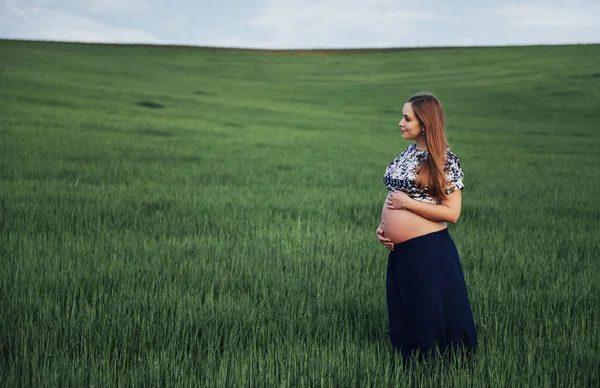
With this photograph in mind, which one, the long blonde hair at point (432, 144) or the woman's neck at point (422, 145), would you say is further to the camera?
the woman's neck at point (422, 145)

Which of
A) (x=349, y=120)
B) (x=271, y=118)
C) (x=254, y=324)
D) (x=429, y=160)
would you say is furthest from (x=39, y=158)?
(x=349, y=120)

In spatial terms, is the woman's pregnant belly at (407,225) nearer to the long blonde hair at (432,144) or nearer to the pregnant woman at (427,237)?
the pregnant woman at (427,237)

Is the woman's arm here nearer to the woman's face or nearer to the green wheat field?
the woman's face

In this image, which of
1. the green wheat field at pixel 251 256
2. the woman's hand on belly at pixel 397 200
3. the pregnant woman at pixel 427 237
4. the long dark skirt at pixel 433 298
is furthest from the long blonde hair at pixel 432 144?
the green wheat field at pixel 251 256

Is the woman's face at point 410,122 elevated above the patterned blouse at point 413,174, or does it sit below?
above

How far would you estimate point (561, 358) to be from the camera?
3330 mm

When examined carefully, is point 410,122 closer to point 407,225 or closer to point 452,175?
point 452,175

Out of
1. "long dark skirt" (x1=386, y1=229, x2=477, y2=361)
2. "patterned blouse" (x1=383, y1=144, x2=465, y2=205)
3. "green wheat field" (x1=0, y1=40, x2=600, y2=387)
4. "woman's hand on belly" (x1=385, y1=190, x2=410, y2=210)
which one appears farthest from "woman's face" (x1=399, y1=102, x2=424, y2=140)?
"green wheat field" (x1=0, y1=40, x2=600, y2=387)

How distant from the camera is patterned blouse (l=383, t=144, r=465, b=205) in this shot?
10.3ft

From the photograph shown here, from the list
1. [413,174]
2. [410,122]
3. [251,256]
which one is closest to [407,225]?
[413,174]

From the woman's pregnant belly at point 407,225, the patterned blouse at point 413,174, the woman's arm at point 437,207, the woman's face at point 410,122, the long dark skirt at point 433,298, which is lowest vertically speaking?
the long dark skirt at point 433,298

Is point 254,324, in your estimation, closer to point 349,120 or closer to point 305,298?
point 305,298

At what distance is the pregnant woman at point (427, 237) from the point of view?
3.09 m

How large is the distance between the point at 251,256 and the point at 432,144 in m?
2.96
